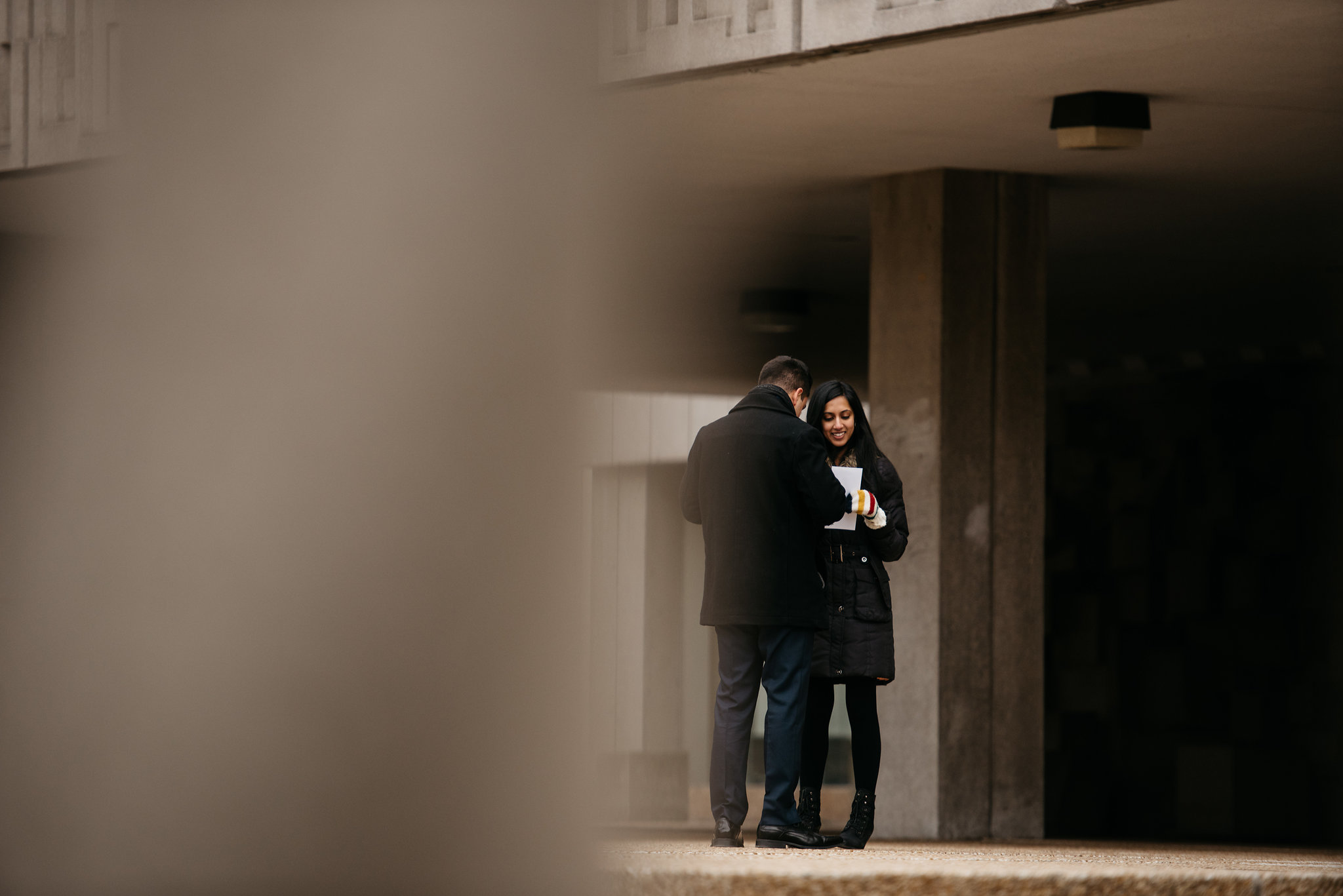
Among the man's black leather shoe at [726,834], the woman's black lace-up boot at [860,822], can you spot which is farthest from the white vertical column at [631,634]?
the man's black leather shoe at [726,834]

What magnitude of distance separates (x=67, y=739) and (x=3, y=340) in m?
0.72

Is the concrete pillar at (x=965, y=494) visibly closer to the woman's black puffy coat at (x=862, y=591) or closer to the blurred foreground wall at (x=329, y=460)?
the woman's black puffy coat at (x=862, y=591)

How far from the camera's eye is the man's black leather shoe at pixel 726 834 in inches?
242

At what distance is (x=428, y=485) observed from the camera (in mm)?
2766

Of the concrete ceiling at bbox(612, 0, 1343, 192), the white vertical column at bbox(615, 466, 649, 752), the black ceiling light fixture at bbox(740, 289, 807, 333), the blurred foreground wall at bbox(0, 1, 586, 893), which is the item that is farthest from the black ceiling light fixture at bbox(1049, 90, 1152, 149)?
the white vertical column at bbox(615, 466, 649, 752)

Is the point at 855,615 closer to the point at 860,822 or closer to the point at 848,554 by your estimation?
the point at 848,554

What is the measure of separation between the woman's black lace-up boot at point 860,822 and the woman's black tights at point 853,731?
0.15 ft

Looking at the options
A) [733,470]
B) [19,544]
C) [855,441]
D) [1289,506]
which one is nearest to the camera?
[19,544]

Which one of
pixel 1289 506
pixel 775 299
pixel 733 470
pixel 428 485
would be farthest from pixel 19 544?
pixel 1289 506

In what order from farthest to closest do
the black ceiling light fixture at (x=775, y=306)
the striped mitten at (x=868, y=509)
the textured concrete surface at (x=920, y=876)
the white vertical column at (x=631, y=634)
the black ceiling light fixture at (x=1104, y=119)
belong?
1. the white vertical column at (x=631, y=634)
2. the black ceiling light fixture at (x=775, y=306)
3. the black ceiling light fixture at (x=1104, y=119)
4. the striped mitten at (x=868, y=509)
5. the textured concrete surface at (x=920, y=876)

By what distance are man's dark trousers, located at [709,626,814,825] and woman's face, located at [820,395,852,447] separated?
0.85 metres

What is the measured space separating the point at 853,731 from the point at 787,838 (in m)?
0.64

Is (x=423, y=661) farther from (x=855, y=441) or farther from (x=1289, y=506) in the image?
(x=1289, y=506)

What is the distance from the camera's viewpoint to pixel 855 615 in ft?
21.3
